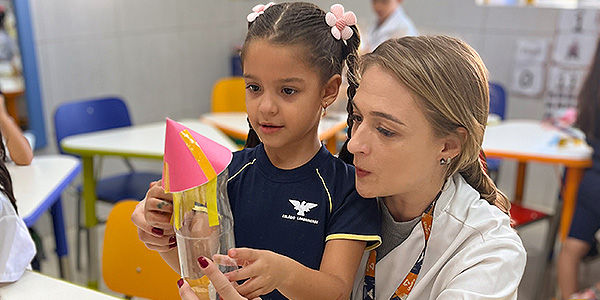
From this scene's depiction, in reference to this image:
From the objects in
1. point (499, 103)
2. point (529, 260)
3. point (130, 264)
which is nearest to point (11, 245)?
point (130, 264)

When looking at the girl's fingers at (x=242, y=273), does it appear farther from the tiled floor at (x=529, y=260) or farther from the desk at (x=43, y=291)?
the tiled floor at (x=529, y=260)

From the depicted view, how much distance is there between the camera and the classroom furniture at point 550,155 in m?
2.61

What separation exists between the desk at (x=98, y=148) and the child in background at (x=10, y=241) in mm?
1254

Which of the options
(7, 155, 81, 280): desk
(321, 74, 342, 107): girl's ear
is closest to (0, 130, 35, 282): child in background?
(7, 155, 81, 280): desk

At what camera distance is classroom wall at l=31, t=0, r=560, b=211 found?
11.6 feet

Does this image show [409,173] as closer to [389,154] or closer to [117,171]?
[389,154]

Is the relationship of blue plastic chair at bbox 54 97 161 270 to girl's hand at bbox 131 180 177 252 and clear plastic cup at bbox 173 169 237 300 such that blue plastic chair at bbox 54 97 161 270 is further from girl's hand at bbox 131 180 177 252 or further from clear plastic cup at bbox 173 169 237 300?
clear plastic cup at bbox 173 169 237 300

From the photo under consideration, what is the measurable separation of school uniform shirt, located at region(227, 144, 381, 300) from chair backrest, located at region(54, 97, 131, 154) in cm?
214

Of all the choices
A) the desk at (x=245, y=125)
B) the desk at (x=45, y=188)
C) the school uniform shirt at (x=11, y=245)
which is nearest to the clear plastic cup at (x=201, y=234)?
the school uniform shirt at (x=11, y=245)

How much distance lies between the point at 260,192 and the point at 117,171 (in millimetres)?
3217

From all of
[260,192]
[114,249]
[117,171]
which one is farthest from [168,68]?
[260,192]

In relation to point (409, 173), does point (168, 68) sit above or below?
below

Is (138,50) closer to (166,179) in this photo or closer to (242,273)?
(166,179)

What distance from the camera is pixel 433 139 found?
96cm
